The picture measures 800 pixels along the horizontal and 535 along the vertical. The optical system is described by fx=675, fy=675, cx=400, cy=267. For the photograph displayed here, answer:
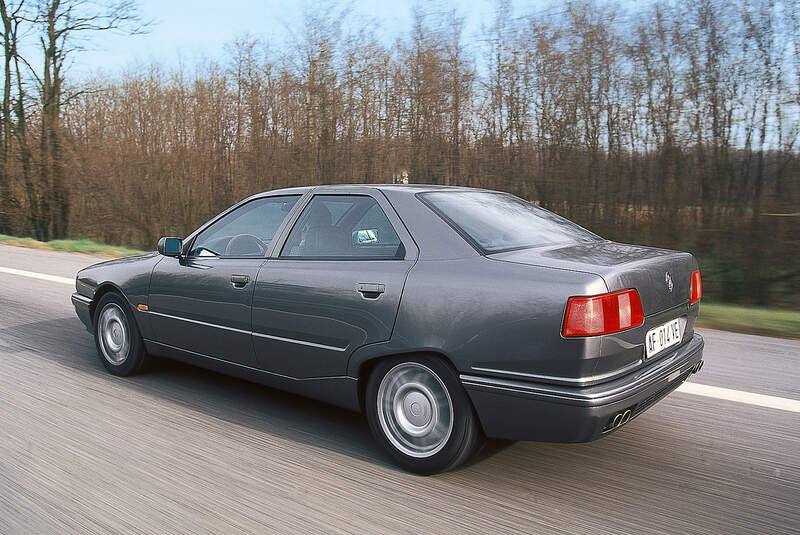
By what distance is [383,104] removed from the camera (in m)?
14.0

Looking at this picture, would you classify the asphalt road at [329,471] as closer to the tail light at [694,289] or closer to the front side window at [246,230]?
the tail light at [694,289]

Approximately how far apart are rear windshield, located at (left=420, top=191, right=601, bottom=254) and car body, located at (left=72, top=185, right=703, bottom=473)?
0.6 inches

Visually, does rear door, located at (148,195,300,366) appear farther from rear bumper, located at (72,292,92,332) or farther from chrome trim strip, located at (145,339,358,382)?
rear bumper, located at (72,292,92,332)

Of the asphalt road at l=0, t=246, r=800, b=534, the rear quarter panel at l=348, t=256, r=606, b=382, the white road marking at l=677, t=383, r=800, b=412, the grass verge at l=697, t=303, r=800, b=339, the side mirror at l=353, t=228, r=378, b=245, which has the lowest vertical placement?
the asphalt road at l=0, t=246, r=800, b=534

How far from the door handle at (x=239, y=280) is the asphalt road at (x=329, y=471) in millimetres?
815

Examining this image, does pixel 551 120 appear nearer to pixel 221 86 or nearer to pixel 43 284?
pixel 43 284

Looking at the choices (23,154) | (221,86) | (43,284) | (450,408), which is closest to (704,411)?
(450,408)

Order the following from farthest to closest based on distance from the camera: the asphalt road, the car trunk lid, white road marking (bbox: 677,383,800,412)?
1. white road marking (bbox: 677,383,800,412)
2. the car trunk lid
3. the asphalt road

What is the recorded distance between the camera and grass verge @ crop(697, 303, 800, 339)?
674cm

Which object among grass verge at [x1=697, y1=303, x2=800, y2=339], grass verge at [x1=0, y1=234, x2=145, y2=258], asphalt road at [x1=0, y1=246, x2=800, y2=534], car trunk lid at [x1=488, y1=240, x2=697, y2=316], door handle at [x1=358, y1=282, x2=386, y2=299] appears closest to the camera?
asphalt road at [x1=0, y1=246, x2=800, y2=534]

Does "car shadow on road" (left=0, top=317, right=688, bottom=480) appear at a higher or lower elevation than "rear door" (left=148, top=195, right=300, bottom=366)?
lower

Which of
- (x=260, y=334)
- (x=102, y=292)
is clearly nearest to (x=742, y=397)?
(x=260, y=334)

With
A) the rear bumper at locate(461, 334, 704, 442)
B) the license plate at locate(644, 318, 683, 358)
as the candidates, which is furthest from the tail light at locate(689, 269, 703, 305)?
the rear bumper at locate(461, 334, 704, 442)

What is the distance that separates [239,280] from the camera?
425 centimetres
